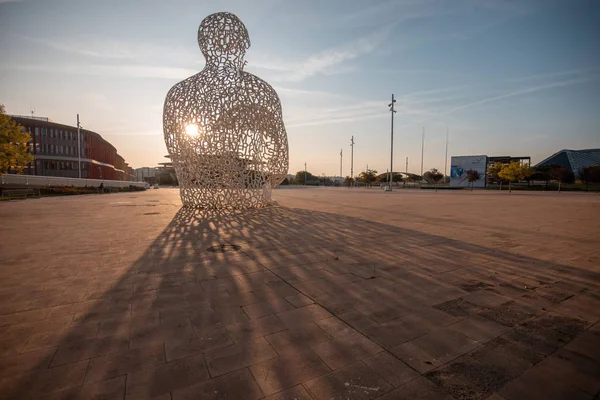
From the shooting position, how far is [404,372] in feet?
7.20

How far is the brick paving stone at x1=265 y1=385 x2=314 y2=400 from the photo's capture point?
1.93 metres

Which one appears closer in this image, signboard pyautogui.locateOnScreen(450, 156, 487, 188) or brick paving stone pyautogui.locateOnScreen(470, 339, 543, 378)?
brick paving stone pyautogui.locateOnScreen(470, 339, 543, 378)

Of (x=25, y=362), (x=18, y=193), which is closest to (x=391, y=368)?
(x=25, y=362)

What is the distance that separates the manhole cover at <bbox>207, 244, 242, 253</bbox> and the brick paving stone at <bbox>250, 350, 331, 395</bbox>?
12.1 feet

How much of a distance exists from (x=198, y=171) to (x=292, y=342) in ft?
35.3

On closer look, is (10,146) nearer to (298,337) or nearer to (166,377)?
(166,377)

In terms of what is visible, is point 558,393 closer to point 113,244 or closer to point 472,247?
point 472,247

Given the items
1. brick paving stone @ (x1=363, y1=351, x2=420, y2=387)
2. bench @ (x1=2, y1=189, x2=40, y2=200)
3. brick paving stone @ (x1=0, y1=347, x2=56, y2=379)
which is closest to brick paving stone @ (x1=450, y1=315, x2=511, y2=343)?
brick paving stone @ (x1=363, y1=351, x2=420, y2=387)

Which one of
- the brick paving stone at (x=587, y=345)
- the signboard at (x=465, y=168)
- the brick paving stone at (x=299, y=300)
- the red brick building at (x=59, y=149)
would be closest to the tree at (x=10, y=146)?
the red brick building at (x=59, y=149)

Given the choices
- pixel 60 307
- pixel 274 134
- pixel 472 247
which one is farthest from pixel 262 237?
pixel 274 134

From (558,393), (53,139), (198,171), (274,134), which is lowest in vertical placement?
(558,393)

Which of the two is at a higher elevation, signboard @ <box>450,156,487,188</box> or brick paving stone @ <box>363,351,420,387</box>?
signboard @ <box>450,156,487,188</box>

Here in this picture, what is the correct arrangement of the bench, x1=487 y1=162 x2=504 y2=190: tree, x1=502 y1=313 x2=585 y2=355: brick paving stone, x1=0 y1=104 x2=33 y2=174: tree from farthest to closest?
x1=487 y1=162 x2=504 y2=190: tree
x1=0 y1=104 x2=33 y2=174: tree
the bench
x1=502 y1=313 x2=585 y2=355: brick paving stone

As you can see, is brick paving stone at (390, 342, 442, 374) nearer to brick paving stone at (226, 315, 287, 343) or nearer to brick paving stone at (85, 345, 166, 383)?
brick paving stone at (226, 315, 287, 343)
